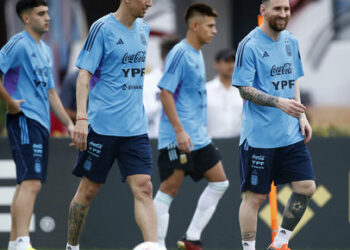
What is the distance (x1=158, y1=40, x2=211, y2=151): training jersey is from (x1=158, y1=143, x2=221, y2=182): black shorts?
0.22ft

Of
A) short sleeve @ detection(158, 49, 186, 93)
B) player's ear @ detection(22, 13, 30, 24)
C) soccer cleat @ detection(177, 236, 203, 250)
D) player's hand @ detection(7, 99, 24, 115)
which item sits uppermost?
player's ear @ detection(22, 13, 30, 24)

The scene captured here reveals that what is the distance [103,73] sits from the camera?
670 centimetres

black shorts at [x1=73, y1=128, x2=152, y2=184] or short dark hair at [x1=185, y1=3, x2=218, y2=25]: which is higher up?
short dark hair at [x1=185, y1=3, x2=218, y2=25]

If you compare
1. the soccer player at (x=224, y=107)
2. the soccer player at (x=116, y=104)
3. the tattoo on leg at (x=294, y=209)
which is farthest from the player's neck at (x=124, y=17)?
the soccer player at (x=224, y=107)

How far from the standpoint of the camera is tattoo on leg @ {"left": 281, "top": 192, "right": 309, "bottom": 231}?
6895mm

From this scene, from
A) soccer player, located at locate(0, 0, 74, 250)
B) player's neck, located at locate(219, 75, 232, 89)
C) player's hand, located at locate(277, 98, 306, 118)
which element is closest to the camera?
player's hand, located at locate(277, 98, 306, 118)

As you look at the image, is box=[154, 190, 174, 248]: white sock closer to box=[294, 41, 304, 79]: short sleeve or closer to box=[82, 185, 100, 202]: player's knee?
box=[82, 185, 100, 202]: player's knee

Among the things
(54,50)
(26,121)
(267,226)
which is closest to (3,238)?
(26,121)

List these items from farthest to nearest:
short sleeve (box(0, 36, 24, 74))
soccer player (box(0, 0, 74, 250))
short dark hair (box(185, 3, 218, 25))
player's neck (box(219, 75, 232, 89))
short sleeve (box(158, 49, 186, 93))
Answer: player's neck (box(219, 75, 232, 89)) → short dark hair (box(185, 3, 218, 25)) → short sleeve (box(158, 49, 186, 93)) → short sleeve (box(0, 36, 24, 74)) → soccer player (box(0, 0, 74, 250))

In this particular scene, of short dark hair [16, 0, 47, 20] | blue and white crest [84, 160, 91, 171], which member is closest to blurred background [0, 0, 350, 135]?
short dark hair [16, 0, 47, 20]

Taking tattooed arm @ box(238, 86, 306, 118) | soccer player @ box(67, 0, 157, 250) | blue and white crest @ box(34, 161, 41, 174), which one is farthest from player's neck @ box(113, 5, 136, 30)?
blue and white crest @ box(34, 161, 41, 174)

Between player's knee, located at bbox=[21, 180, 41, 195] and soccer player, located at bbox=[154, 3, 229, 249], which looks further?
soccer player, located at bbox=[154, 3, 229, 249]

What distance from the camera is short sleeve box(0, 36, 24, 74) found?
7.30m

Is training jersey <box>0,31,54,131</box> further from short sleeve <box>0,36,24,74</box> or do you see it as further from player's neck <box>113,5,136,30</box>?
player's neck <box>113,5,136,30</box>
